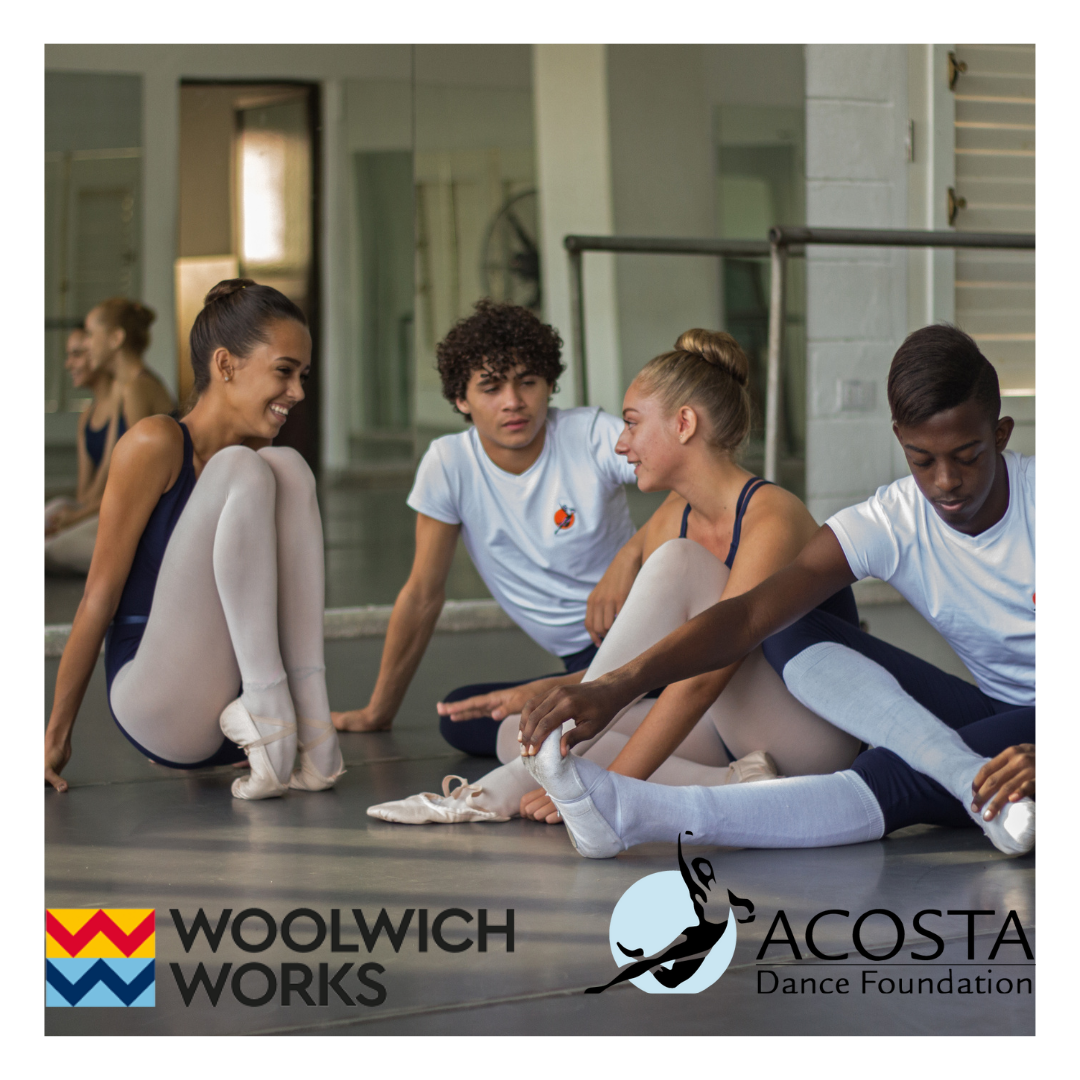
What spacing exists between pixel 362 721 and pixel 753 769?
811 mm

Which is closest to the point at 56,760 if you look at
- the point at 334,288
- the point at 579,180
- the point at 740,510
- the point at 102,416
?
the point at 740,510

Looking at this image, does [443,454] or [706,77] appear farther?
[706,77]

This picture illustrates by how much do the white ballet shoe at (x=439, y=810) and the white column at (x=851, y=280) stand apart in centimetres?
247

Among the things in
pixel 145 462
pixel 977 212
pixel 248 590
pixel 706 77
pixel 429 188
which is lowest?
pixel 248 590

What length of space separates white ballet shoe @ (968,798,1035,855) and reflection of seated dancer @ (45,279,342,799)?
0.84 meters

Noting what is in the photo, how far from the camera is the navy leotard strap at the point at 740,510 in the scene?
1.51 meters

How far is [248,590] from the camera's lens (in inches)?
61.7

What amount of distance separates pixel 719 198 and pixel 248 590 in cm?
331

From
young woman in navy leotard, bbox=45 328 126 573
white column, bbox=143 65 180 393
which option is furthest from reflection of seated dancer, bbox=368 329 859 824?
white column, bbox=143 65 180 393

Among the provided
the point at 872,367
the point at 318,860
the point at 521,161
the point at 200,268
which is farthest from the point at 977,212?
the point at 318,860

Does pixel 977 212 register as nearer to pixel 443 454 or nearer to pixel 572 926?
pixel 443 454

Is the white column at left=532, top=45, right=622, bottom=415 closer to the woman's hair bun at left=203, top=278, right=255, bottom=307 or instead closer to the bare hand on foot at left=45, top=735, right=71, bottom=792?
the woman's hair bun at left=203, top=278, right=255, bottom=307

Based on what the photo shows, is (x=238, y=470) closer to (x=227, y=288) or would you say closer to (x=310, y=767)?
(x=227, y=288)
